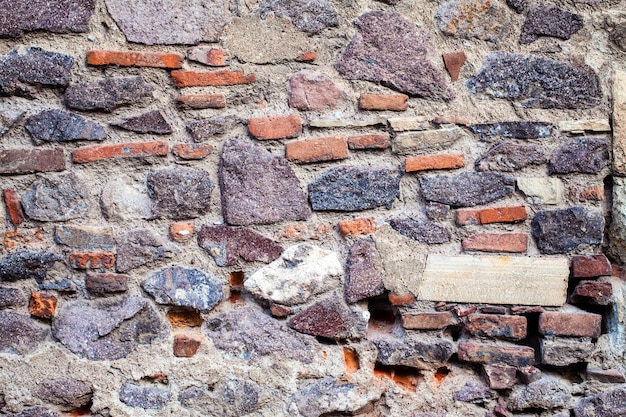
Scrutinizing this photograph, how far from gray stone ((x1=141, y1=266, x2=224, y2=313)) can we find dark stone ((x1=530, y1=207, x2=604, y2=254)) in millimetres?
963

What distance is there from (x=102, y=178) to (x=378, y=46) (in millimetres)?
866

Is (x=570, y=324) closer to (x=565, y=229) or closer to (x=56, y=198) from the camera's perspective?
(x=565, y=229)

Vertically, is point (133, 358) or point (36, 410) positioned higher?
point (133, 358)

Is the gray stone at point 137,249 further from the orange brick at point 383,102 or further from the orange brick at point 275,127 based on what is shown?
the orange brick at point 383,102

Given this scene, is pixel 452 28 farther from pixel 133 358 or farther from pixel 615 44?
pixel 133 358

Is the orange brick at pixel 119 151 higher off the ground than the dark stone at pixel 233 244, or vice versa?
the orange brick at pixel 119 151

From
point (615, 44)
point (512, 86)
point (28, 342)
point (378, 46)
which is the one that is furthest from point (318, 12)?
point (28, 342)

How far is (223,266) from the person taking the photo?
1.76 meters

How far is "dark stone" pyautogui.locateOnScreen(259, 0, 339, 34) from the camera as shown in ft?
5.90

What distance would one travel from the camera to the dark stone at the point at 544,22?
6.20 feet

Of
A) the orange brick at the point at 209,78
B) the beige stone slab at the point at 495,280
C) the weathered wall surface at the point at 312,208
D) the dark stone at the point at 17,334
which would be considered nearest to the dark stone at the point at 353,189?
the weathered wall surface at the point at 312,208

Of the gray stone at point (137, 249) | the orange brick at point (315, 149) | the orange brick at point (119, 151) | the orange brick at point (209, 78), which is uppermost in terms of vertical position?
the orange brick at point (209, 78)

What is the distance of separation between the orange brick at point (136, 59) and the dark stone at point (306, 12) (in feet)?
0.93

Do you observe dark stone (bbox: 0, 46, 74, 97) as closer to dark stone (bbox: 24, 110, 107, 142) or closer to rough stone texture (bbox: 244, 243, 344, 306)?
dark stone (bbox: 24, 110, 107, 142)
